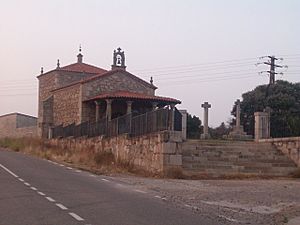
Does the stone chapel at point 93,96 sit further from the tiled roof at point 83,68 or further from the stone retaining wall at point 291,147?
the stone retaining wall at point 291,147

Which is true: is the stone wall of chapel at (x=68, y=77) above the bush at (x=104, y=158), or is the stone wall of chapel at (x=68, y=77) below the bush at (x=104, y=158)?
above

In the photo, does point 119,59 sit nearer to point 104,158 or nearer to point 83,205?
point 104,158

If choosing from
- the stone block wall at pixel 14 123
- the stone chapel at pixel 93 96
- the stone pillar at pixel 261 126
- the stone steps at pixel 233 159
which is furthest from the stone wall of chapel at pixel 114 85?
the stone steps at pixel 233 159

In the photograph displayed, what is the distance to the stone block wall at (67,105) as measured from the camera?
190ft

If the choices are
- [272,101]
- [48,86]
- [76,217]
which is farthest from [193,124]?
[76,217]

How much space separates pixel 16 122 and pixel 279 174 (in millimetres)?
57976

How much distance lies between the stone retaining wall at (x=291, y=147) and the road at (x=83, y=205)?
10466 mm

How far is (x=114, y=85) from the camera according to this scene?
2285 inches

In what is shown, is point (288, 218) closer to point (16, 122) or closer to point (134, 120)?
point (134, 120)

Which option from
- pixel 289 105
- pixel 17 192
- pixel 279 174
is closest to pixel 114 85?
pixel 289 105

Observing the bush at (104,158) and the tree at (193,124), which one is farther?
the tree at (193,124)

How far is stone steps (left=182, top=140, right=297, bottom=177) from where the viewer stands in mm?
28375

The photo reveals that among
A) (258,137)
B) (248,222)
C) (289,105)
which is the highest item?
(289,105)

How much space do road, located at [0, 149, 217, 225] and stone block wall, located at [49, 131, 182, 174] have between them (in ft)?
14.4
